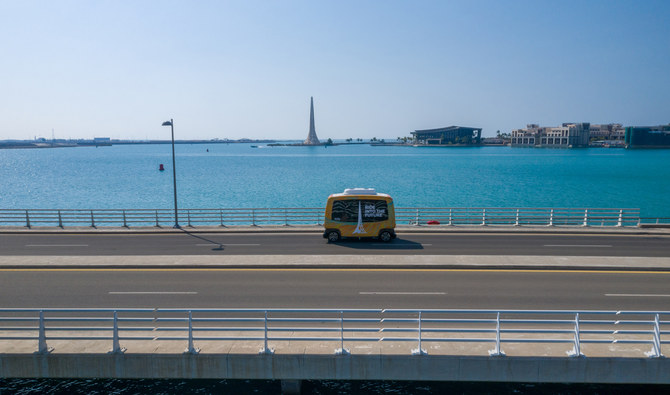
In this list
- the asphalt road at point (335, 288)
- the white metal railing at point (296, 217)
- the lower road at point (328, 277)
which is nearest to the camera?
the asphalt road at point (335, 288)

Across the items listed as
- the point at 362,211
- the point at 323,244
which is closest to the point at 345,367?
the point at 323,244

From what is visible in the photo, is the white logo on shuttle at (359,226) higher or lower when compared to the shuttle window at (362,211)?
lower

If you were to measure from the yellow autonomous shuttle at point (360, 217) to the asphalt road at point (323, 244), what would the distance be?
52 centimetres

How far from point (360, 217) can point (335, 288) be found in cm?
811

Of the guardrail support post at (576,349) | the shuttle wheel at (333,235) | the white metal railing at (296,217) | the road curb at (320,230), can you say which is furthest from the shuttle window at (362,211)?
Result: the guardrail support post at (576,349)

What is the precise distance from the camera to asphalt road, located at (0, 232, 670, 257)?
821 inches

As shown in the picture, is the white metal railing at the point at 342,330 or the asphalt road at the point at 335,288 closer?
the white metal railing at the point at 342,330

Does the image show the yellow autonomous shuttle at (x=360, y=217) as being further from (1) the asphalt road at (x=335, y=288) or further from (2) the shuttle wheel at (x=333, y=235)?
(1) the asphalt road at (x=335, y=288)

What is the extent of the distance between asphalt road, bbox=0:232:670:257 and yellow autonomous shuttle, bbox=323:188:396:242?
522 millimetres

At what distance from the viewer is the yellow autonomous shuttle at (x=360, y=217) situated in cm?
2308

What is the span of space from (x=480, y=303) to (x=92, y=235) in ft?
71.9

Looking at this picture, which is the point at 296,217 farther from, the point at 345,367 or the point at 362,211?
the point at 345,367

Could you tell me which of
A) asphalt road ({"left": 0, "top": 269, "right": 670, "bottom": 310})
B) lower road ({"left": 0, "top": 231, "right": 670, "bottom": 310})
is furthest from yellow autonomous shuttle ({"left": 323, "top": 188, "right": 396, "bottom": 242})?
asphalt road ({"left": 0, "top": 269, "right": 670, "bottom": 310})

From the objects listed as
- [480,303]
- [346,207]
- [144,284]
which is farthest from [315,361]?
[346,207]
